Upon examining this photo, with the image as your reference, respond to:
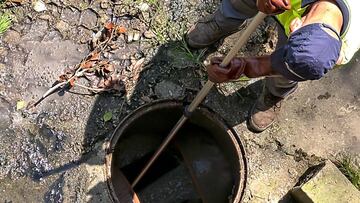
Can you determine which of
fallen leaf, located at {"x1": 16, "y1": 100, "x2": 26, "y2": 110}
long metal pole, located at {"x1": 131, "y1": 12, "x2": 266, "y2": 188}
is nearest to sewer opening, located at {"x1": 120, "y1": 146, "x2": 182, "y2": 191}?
long metal pole, located at {"x1": 131, "y1": 12, "x2": 266, "y2": 188}

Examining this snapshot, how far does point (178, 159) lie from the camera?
11.4 ft

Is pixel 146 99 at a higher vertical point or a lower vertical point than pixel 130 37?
lower

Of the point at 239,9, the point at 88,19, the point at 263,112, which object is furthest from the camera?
the point at 88,19

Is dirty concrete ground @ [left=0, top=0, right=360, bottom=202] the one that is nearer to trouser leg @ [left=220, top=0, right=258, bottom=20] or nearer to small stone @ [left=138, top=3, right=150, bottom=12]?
small stone @ [left=138, top=3, right=150, bottom=12]

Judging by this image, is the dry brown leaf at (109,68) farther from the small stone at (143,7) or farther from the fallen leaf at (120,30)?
the small stone at (143,7)

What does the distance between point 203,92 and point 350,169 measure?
3.52 ft

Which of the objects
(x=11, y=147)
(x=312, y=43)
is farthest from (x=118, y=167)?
(x=312, y=43)

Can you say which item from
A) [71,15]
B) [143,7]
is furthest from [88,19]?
[143,7]

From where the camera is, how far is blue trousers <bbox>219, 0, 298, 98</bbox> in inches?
109

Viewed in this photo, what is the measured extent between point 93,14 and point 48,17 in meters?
0.26

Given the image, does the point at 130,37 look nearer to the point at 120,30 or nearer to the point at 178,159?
the point at 120,30

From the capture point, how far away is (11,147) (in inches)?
118

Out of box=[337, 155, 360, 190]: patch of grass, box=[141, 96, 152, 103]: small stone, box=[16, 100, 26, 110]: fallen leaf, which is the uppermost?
box=[141, 96, 152, 103]: small stone

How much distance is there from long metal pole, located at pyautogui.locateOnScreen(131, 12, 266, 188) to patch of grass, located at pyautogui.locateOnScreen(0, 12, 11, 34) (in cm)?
113
